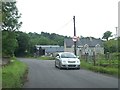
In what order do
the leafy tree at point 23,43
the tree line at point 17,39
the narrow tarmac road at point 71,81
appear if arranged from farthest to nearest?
the leafy tree at point 23,43
the tree line at point 17,39
the narrow tarmac road at point 71,81

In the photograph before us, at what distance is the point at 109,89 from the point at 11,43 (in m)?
20.4

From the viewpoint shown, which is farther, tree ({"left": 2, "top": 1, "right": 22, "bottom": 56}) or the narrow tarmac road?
tree ({"left": 2, "top": 1, "right": 22, "bottom": 56})

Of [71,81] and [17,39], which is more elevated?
[17,39]

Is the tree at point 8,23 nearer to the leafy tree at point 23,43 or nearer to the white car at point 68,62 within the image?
the white car at point 68,62

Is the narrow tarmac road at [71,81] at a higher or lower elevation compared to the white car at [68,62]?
lower

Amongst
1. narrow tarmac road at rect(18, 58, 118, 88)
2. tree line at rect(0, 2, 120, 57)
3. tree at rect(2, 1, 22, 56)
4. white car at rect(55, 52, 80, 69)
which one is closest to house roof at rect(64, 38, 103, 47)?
tree line at rect(0, 2, 120, 57)

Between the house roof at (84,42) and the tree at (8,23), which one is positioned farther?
the house roof at (84,42)

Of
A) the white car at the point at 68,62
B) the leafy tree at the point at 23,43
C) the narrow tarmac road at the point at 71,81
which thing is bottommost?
the narrow tarmac road at the point at 71,81

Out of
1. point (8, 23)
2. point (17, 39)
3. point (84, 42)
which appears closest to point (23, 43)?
point (17, 39)

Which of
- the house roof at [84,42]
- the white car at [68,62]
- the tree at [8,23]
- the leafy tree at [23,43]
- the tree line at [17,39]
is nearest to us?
the tree at [8,23]

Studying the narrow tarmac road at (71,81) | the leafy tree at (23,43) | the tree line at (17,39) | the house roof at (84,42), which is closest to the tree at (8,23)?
the tree line at (17,39)

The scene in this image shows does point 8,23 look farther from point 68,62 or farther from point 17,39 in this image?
point 17,39

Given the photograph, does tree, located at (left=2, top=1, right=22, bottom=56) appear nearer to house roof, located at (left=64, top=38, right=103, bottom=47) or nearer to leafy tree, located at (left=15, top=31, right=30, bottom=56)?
leafy tree, located at (left=15, top=31, right=30, bottom=56)

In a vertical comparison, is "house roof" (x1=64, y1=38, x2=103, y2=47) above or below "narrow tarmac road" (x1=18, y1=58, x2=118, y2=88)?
above
